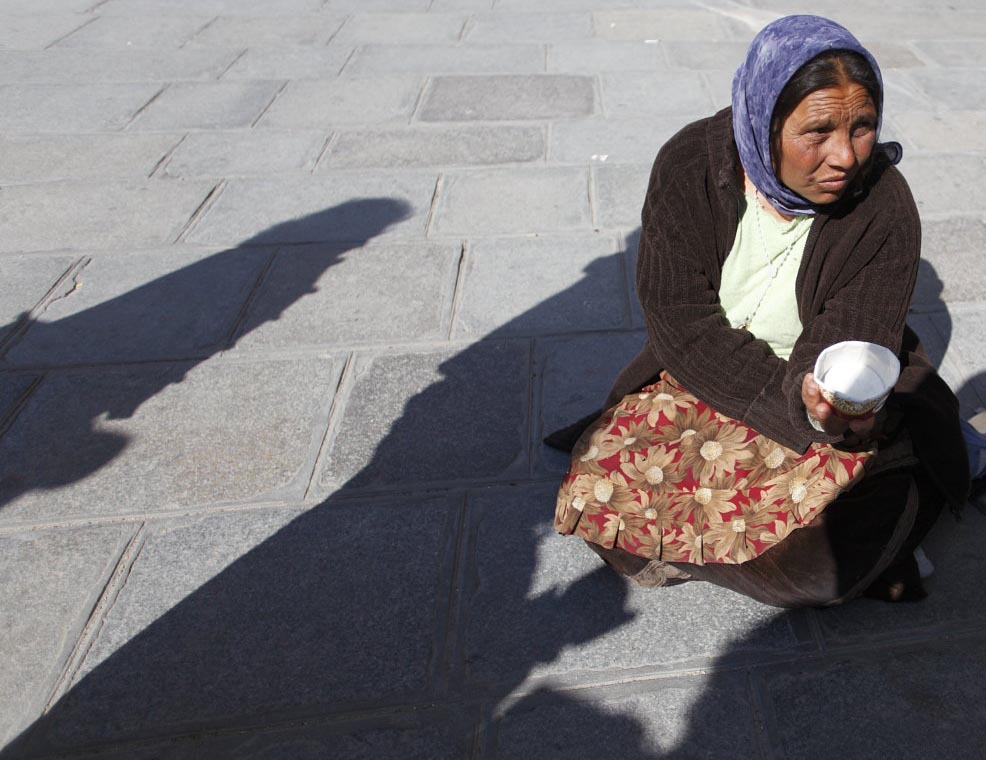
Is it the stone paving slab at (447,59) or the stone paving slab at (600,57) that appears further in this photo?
the stone paving slab at (447,59)

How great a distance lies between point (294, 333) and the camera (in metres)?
3.55

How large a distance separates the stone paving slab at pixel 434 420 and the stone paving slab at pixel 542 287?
0.18m

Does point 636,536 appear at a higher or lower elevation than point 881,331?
lower

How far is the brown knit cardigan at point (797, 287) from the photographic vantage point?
2.03m

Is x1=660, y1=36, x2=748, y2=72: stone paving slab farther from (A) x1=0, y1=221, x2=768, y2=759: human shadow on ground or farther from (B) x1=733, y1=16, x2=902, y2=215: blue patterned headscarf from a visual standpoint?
(B) x1=733, y1=16, x2=902, y2=215: blue patterned headscarf

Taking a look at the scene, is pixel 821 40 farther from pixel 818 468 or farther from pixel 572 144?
pixel 572 144

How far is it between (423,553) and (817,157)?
1.48m

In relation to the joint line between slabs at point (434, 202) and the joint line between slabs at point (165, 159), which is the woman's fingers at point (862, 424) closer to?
the joint line between slabs at point (434, 202)

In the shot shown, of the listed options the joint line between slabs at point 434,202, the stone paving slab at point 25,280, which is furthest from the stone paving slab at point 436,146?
the stone paving slab at point 25,280

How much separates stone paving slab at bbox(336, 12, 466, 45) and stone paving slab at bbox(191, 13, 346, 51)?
15 centimetres

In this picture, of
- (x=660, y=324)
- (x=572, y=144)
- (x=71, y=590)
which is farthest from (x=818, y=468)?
(x=572, y=144)

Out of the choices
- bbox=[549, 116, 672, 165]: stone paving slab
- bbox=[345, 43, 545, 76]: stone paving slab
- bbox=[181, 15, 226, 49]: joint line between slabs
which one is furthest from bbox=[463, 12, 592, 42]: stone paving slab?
bbox=[181, 15, 226, 49]: joint line between slabs

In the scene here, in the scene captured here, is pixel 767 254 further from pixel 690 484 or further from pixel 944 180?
pixel 944 180

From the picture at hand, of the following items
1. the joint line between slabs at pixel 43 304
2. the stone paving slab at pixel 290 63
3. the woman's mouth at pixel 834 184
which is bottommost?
the joint line between slabs at pixel 43 304
